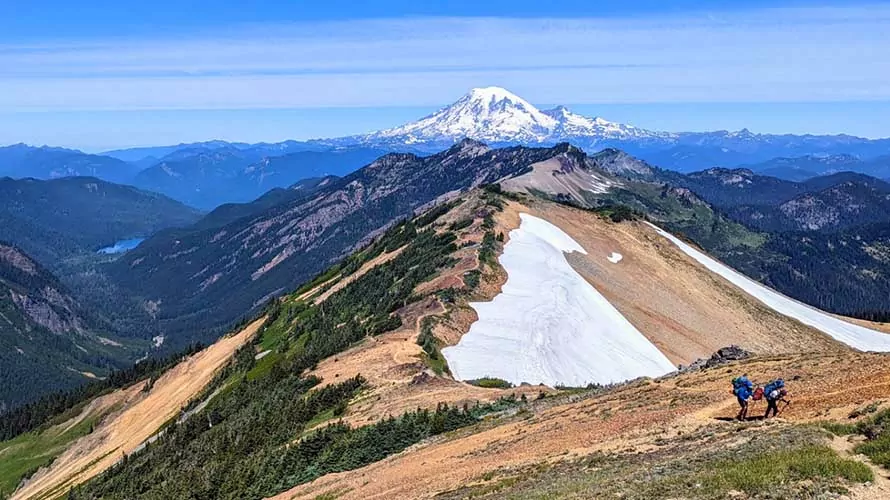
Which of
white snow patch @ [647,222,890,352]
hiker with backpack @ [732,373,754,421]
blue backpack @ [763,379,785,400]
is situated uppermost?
blue backpack @ [763,379,785,400]

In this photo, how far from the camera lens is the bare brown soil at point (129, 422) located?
9462 cm

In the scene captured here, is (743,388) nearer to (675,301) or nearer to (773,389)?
(773,389)

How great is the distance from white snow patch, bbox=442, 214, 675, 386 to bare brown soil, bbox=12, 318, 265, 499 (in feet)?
169

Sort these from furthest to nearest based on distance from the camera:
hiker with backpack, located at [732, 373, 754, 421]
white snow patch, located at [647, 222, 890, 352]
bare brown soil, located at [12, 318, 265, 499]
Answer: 1. white snow patch, located at [647, 222, 890, 352]
2. bare brown soil, located at [12, 318, 265, 499]
3. hiker with backpack, located at [732, 373, 754, 421]

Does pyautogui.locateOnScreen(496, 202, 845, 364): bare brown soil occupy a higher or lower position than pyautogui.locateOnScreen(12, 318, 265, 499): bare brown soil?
higher

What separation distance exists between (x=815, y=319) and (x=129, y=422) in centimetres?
11689

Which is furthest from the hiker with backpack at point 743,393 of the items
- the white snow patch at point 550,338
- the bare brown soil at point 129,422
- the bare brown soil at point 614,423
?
the bare brown soil at point 129,422

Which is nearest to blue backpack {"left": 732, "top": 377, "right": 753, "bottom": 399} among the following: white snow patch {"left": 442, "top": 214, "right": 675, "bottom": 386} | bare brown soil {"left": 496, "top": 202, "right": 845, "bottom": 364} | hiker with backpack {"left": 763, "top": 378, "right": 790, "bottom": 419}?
hiker with backpack {"left": 763, "top": 378, "right": 790, "bottom": 419}

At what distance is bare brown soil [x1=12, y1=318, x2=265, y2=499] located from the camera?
310 feet

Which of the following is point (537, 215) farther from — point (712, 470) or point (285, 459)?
point (712, 470)

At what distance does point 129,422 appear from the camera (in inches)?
4444

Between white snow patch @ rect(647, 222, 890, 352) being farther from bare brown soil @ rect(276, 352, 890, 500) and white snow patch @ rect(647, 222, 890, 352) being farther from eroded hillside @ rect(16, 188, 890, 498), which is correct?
bare brown soil @ rect(276, 352, 890, 500)

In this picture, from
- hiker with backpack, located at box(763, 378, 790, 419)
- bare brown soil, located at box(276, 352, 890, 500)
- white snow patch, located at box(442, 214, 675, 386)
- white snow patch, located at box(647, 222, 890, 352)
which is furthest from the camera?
white snow patch, located at box(647, 222, 890, 352)

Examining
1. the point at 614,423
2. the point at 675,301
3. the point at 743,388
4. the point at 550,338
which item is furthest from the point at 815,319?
the point at 743,388
